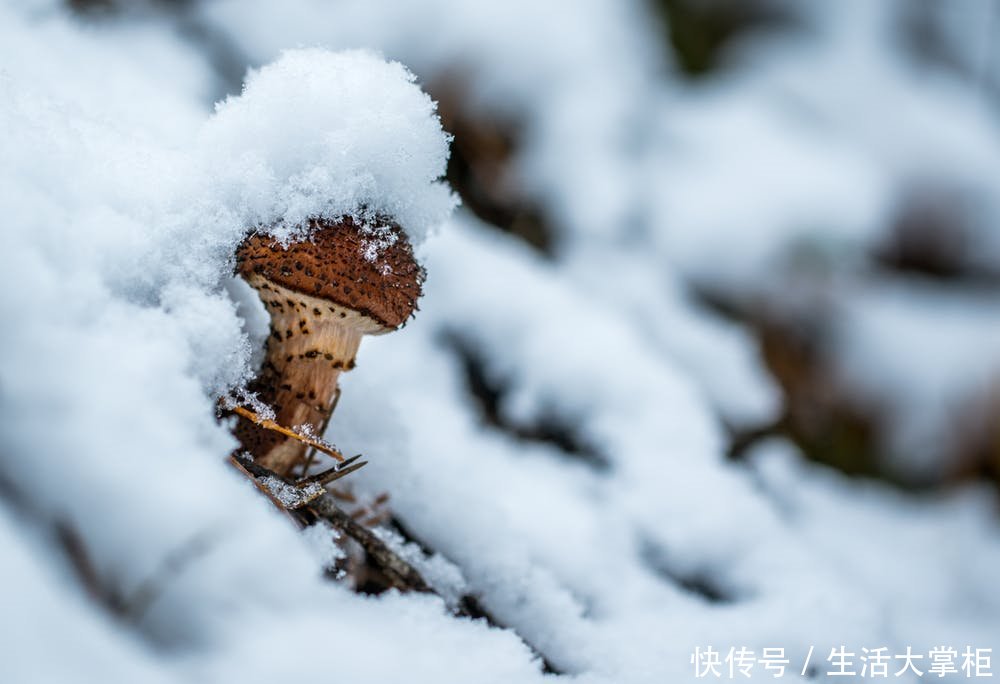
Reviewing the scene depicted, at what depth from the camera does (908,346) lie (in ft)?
9.57

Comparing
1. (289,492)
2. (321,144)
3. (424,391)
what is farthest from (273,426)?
(424,391)

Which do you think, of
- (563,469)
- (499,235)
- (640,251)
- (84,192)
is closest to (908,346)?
(640,251)

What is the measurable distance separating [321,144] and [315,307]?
0.13 meters

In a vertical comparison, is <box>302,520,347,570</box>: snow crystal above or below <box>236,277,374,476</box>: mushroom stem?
below

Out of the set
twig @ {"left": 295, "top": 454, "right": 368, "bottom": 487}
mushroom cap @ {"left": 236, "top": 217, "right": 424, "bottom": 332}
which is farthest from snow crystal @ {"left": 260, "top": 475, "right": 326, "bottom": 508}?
mushroom cap @ {"left": 236, "top": 217, "right": 424, "bottom": 332}

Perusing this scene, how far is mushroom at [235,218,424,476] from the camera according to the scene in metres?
0.57

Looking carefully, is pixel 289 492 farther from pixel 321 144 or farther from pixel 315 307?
pixel 321 144

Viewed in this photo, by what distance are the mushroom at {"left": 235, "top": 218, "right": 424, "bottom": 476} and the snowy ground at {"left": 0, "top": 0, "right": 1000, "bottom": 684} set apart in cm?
2

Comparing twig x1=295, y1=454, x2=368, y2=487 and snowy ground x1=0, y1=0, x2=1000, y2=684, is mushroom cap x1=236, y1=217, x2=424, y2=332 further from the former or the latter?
twig x1=295, y1=454, x2=368, y2=487

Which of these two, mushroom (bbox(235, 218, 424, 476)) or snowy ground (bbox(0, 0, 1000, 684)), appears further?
mushroom (bbox(235, 218, 424, 476))

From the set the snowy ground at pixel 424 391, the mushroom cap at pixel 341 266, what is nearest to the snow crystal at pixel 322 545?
the snowy ground at pixel 424 391

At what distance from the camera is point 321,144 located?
59cm

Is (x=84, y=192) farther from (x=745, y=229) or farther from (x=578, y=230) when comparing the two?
(x=745, y=229)

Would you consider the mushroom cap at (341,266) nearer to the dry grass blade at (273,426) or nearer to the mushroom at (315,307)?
the mushroom at (315,307)
